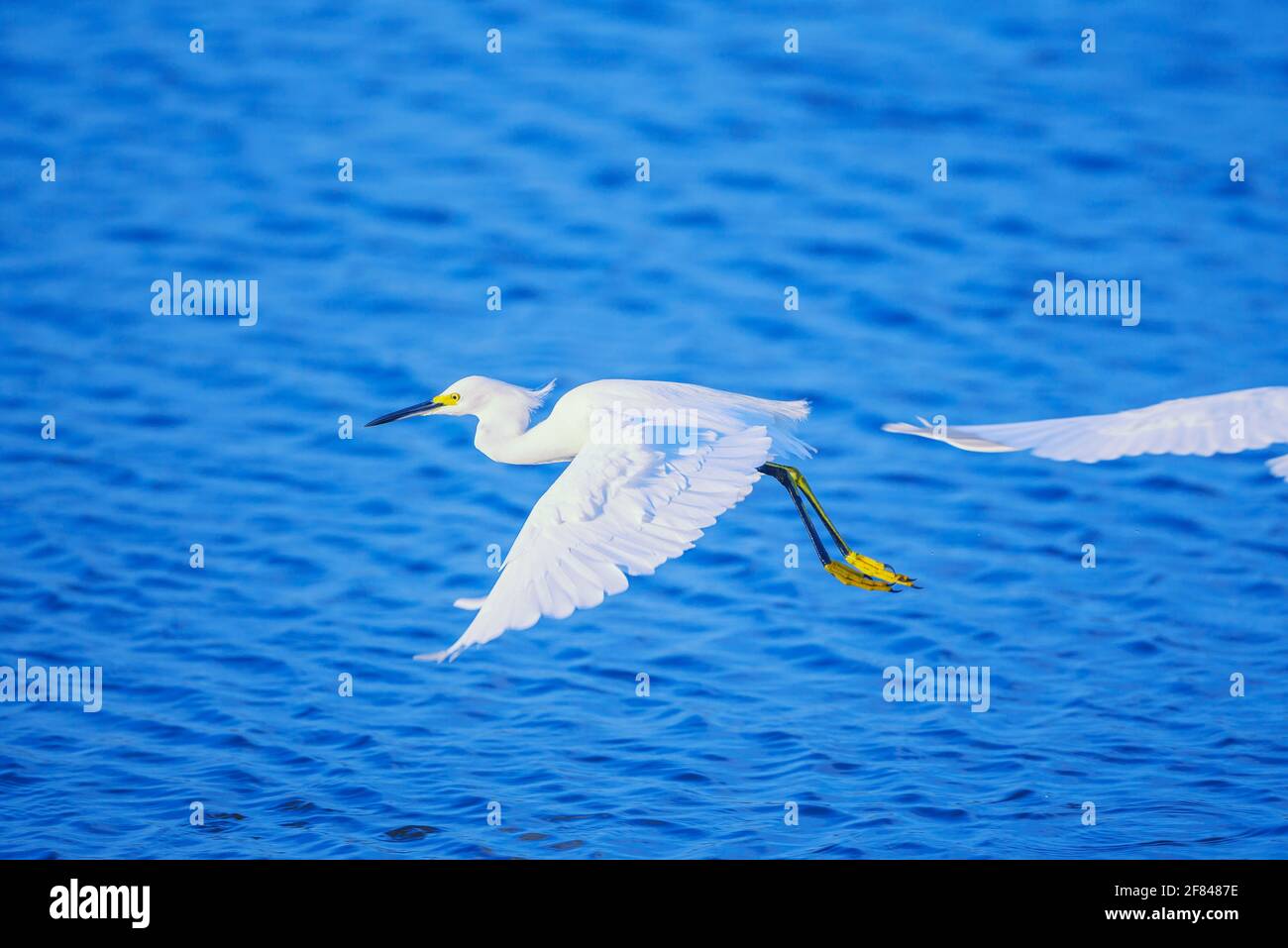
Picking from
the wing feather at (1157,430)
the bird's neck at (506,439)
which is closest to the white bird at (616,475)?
the bird's neck at (506,439)

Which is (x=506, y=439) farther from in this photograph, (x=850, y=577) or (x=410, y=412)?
(x=850, y=577)

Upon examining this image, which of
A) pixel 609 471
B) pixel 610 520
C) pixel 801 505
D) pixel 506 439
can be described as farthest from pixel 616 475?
pixel 801 505

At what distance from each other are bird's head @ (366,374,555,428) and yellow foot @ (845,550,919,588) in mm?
1168

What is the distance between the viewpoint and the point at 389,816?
17.4 ft

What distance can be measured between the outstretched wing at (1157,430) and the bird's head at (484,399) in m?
1.28

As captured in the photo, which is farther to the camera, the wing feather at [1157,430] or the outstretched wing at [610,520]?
the wing feather at [1157,430]

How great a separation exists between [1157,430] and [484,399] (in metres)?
2.07

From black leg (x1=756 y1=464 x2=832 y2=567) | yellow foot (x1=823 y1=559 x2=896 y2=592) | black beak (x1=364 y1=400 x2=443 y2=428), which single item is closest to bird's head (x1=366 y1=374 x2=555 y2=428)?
black beak (x1=364 y1=400 x2=443 y2=428)

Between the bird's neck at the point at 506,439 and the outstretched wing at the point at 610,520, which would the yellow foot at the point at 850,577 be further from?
the bird's neck at the point at 506,439

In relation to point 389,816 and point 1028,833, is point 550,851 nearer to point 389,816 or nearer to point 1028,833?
point 389,816

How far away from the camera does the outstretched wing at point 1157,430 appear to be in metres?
4.24

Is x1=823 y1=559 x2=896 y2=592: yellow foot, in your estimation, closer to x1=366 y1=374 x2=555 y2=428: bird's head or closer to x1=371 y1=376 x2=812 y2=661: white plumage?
x1=371 y1=376 x2=812 y2=661: white plumage

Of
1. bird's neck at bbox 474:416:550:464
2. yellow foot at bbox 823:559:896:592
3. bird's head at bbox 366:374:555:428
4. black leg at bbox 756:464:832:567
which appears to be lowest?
yellow foot at bbox 823:559:896:592

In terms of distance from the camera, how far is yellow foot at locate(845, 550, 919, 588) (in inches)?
205
